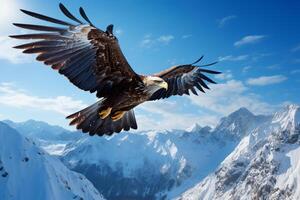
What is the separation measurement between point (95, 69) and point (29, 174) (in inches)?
6421

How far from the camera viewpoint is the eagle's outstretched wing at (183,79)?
13.5 m

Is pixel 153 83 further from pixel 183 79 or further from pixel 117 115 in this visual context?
pixel 183 79

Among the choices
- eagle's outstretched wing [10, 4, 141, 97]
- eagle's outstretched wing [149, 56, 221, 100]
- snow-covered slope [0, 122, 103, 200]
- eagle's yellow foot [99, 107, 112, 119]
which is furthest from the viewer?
snow-covered slope [0, 122, 103, 200]

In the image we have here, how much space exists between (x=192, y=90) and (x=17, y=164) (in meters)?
167

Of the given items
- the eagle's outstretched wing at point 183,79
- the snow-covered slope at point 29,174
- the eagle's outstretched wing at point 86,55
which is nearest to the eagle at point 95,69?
the eagle's outstretched wing at point 86,55

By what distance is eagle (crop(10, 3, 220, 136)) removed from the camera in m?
10.1

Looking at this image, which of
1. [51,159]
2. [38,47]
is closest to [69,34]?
[38,47]

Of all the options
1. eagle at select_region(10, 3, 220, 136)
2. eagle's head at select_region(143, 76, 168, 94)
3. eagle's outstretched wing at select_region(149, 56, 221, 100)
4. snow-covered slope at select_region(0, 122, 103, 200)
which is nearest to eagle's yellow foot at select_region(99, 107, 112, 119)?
eagle at select_region(10, 3, 220, 136)

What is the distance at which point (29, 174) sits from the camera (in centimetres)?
16638

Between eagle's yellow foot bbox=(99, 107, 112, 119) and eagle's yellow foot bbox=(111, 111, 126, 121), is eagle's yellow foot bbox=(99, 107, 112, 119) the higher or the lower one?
the higher one

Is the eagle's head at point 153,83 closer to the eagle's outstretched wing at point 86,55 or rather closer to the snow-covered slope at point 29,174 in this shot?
the eagle's outstretched wing at point 86,55

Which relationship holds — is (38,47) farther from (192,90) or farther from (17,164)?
(17,164)

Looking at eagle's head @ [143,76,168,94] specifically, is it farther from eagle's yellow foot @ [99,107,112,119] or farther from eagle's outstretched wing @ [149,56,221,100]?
eagle's outstretched wing @ [149,56,221,100]

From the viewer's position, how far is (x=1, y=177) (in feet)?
524
